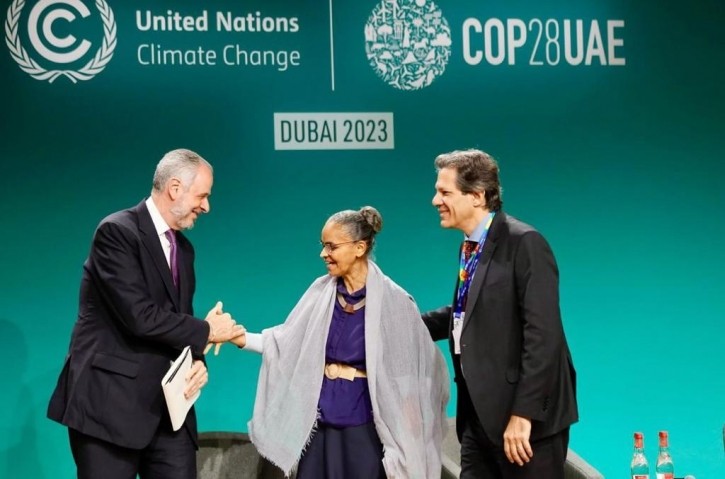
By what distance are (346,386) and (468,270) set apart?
63 cm

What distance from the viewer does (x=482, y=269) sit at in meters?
3.10

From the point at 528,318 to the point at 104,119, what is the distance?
2.32 metres

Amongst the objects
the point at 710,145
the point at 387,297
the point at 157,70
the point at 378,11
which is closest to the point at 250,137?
the point at 157,70

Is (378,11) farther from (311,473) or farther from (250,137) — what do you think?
(311,473)

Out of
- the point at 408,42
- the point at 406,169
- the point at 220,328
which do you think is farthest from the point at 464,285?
the point at 408,42

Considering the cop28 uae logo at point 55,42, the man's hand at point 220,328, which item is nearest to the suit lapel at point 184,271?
the man's hand at point 220,328

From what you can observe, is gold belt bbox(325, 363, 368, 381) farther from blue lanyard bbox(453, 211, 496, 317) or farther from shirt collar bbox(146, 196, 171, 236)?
shirt collar bbox(146, 196, 171, 236)

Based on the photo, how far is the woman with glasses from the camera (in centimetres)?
342

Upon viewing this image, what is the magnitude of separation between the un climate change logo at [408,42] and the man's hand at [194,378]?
184 centimetres

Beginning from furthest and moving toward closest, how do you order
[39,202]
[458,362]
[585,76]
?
[585,76] < [39,202] < [458,362]

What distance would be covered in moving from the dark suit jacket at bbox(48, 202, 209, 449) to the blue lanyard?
872mm

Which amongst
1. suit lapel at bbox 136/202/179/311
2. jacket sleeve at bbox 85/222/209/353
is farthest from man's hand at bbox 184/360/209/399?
suit lapel at bbox 136/202/179/311

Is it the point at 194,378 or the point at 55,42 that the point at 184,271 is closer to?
the point at 194,378

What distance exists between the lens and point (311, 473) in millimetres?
3428
